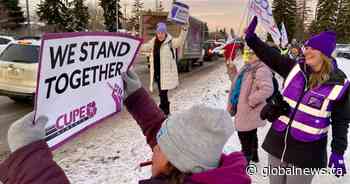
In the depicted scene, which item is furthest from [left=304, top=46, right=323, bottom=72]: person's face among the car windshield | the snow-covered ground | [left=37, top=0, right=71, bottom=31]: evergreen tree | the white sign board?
[left=37, top=0, right=71, bottom=31]: evergreen tree

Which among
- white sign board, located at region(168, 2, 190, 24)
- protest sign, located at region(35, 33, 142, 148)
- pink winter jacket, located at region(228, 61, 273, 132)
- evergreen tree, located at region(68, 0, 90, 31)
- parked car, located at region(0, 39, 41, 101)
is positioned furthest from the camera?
evergreen tree, located at region(68, 0, 90, 31)

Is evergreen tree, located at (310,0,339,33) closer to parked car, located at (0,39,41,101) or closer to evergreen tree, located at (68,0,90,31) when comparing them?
evergreen tree, located at (68,0,90,31)

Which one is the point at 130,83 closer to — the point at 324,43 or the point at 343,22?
the point at 324,43

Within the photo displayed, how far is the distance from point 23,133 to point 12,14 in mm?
64833

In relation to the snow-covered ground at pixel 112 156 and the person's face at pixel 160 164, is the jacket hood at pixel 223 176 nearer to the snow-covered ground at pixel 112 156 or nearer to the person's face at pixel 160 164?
the person's face at pixel 160 164

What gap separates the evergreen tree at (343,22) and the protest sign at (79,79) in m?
70.5

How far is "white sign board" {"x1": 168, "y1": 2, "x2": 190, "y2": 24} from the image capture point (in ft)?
25.2

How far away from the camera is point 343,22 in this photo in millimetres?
67688

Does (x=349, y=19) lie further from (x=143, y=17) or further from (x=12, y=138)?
(x=12, y=138)

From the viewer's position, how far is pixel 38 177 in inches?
55.2

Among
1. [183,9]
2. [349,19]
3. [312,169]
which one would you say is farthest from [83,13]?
[312,169]

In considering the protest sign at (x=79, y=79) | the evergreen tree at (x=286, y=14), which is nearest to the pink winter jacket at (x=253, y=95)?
the protest sign at (x=79, y=79)

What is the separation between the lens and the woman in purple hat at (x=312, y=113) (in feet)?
9.41

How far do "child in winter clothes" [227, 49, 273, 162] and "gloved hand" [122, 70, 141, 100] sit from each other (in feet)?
7.13
